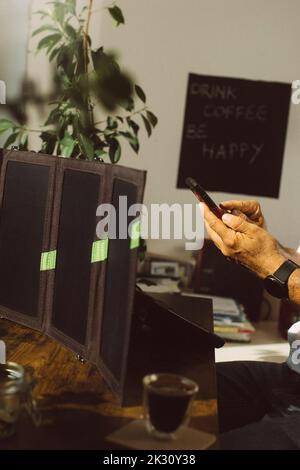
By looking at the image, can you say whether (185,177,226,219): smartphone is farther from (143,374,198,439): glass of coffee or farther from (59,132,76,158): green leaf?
(59,132,76,158): green leaf

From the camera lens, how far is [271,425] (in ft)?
5.08

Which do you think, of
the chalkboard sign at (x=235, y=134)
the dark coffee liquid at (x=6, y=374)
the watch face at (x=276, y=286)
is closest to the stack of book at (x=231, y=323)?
the chalkboard sign at (x=235, y=134)

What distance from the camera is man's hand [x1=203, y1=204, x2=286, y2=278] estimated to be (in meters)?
1.64

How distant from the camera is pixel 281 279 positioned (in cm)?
162

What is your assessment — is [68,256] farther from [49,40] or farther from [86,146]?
[49,40]

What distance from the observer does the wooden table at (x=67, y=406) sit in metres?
1.01

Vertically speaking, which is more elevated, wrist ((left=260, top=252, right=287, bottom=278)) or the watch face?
wrist ((left=260, top=252, right=287, bottom=278))

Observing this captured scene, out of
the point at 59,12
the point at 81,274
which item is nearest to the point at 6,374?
the point at 81,274

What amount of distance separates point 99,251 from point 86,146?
121cm

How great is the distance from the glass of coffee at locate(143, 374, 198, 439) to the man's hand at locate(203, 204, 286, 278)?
656 millimetres

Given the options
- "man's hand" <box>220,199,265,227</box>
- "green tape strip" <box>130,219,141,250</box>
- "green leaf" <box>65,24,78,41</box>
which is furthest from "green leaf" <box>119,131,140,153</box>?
"green tape strip" <box>130,219,141,250</box>

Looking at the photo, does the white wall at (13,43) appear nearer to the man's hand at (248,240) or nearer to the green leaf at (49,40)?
the green leaf at (49,40)

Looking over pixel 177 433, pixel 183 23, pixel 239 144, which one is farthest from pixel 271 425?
pixel 183 23
